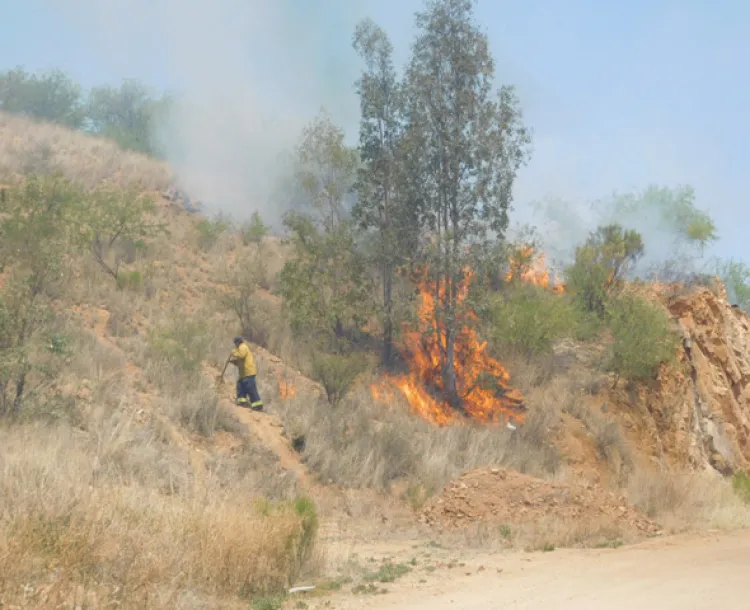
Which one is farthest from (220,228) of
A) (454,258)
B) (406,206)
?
(454,258)

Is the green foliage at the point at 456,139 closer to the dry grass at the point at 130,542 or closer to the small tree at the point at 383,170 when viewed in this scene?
the small tree at the point at 383,170

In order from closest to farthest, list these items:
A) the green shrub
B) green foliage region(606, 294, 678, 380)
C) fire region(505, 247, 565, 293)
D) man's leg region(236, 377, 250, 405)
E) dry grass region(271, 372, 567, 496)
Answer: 1. dry grass region(271, 372, 567, 496)
2. man's leg region(236, 377, 250, 405)
3. the green shrub
4. green foliage region(606, 294, 678, 380)
5. fire region(505, 247, 565, 293)

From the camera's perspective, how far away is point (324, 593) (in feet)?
25.8

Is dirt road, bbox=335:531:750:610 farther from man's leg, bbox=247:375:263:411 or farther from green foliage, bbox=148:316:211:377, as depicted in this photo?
green foliage, bbox=148:316:211:377

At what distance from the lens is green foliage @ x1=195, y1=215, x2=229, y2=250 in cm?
2980

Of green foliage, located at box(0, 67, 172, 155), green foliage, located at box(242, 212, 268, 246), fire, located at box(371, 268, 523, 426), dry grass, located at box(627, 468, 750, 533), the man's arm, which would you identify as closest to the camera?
dry grass, located at box(627, 468, 750, 533)

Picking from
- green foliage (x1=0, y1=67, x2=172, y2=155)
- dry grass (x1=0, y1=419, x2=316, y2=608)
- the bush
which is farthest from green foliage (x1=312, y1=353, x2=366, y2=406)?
green foliage (x1=0, y1=67, x2=172, y2=155)

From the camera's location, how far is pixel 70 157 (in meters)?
34.5

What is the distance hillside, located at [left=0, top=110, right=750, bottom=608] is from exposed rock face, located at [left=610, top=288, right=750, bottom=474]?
73mm

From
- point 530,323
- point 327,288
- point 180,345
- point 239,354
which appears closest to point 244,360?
point 239,354

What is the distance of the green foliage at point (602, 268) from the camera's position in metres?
27.8

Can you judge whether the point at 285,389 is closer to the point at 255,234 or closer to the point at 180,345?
the point at 180,345

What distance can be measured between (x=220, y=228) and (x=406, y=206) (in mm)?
9779

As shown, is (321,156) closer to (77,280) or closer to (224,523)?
(77,280)
